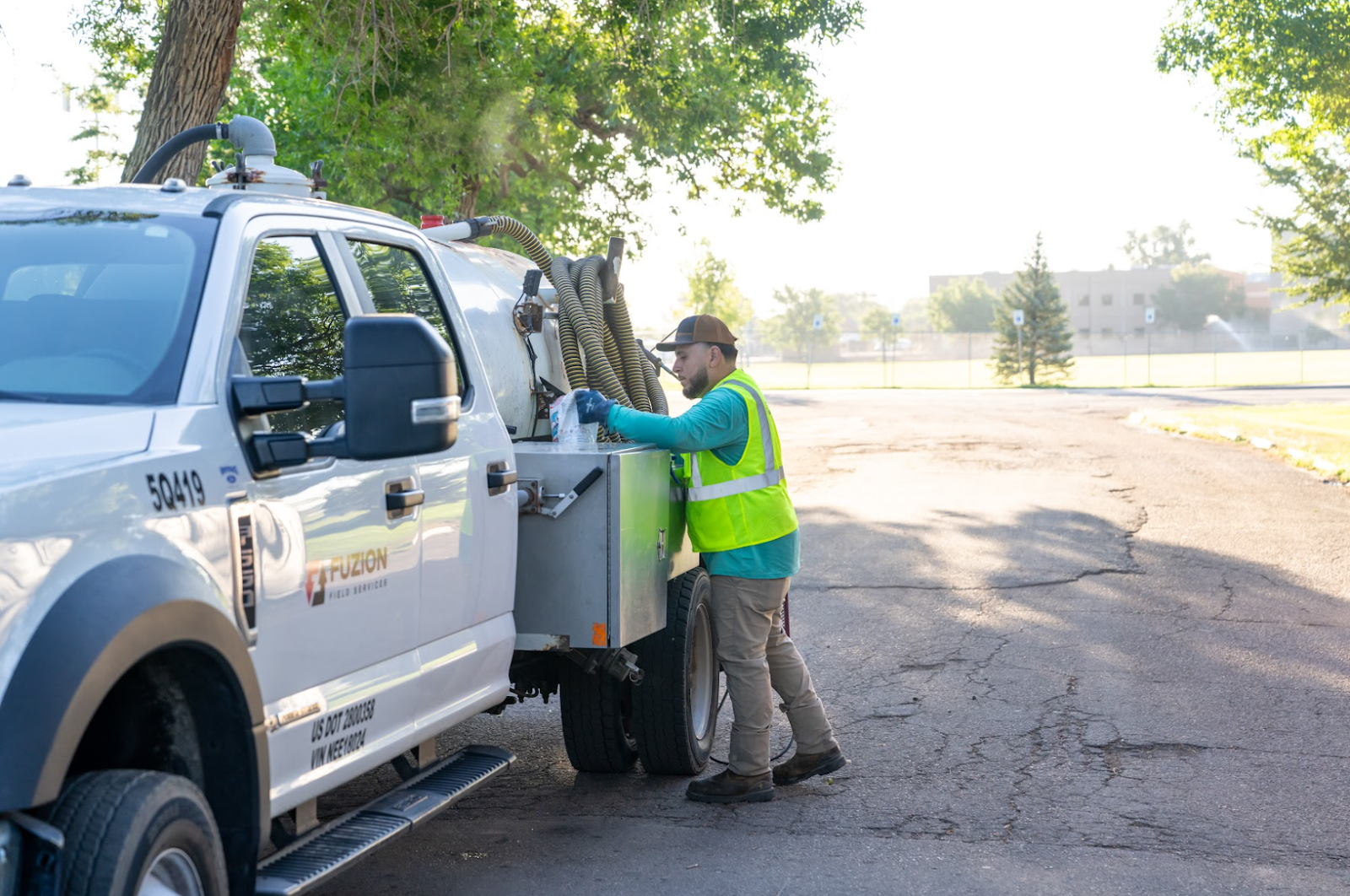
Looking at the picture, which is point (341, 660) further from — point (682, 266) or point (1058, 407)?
point (682, 266)

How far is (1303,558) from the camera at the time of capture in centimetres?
1179

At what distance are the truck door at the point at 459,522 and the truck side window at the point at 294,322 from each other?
25cm

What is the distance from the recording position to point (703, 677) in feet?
22.1

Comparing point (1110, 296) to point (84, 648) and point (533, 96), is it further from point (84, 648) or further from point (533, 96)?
point (84, 648)

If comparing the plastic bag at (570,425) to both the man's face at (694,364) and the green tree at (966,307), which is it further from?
the green tree at (966,307)

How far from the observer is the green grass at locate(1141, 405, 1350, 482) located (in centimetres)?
1894

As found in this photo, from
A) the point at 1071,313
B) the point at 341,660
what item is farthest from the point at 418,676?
the point at 1071,313

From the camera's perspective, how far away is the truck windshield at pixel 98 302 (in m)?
3.38

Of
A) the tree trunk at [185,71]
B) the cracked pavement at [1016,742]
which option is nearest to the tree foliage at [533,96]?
the tree trunk at [185,71]

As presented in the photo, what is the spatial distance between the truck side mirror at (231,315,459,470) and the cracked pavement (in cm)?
211

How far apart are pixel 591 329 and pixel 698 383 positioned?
0.59 meters

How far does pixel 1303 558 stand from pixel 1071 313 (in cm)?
11011

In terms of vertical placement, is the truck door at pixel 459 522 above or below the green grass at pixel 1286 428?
above

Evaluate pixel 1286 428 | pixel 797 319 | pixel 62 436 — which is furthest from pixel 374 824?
pixel 797 319
